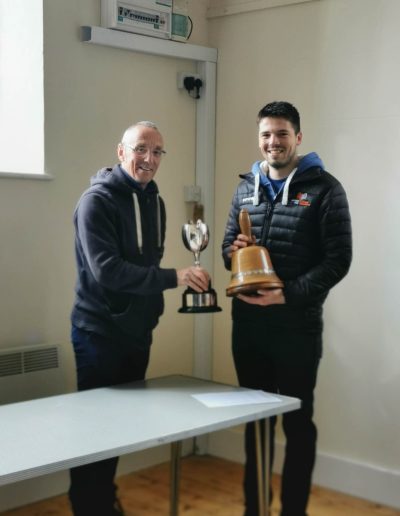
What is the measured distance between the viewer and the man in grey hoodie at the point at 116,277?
2932 millimetres

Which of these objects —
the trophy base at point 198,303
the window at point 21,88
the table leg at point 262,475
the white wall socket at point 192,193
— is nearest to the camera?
the table leg at point 262,475

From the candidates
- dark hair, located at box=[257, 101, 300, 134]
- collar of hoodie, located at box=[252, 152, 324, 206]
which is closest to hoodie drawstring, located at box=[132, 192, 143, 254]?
collar of hoodie, located at box=[252, 152, 324, 206]

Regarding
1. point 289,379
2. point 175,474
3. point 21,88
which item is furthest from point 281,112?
point 175,474

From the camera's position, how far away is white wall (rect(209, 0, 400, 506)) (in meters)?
3.66

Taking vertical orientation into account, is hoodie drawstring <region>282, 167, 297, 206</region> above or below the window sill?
below

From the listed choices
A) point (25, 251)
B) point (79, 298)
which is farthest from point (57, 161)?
point (79, 298)

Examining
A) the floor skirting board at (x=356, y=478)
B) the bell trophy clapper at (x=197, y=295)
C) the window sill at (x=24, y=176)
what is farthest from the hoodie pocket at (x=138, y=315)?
the floor skirting board at (x=356, y=478)

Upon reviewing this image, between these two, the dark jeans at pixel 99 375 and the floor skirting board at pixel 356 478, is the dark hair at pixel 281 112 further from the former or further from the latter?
the floor skirting board at pixel 356 478

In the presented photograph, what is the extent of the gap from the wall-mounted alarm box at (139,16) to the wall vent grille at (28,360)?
4.91 ft

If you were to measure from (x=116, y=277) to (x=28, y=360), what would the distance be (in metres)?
0.83

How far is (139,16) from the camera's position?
385 centimetres

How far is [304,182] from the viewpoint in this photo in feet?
10.2

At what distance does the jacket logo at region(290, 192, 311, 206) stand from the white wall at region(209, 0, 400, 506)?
72cm

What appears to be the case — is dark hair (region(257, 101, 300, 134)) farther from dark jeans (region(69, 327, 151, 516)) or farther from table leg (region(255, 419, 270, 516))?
table leg (region(255, 419, 270, 516))
